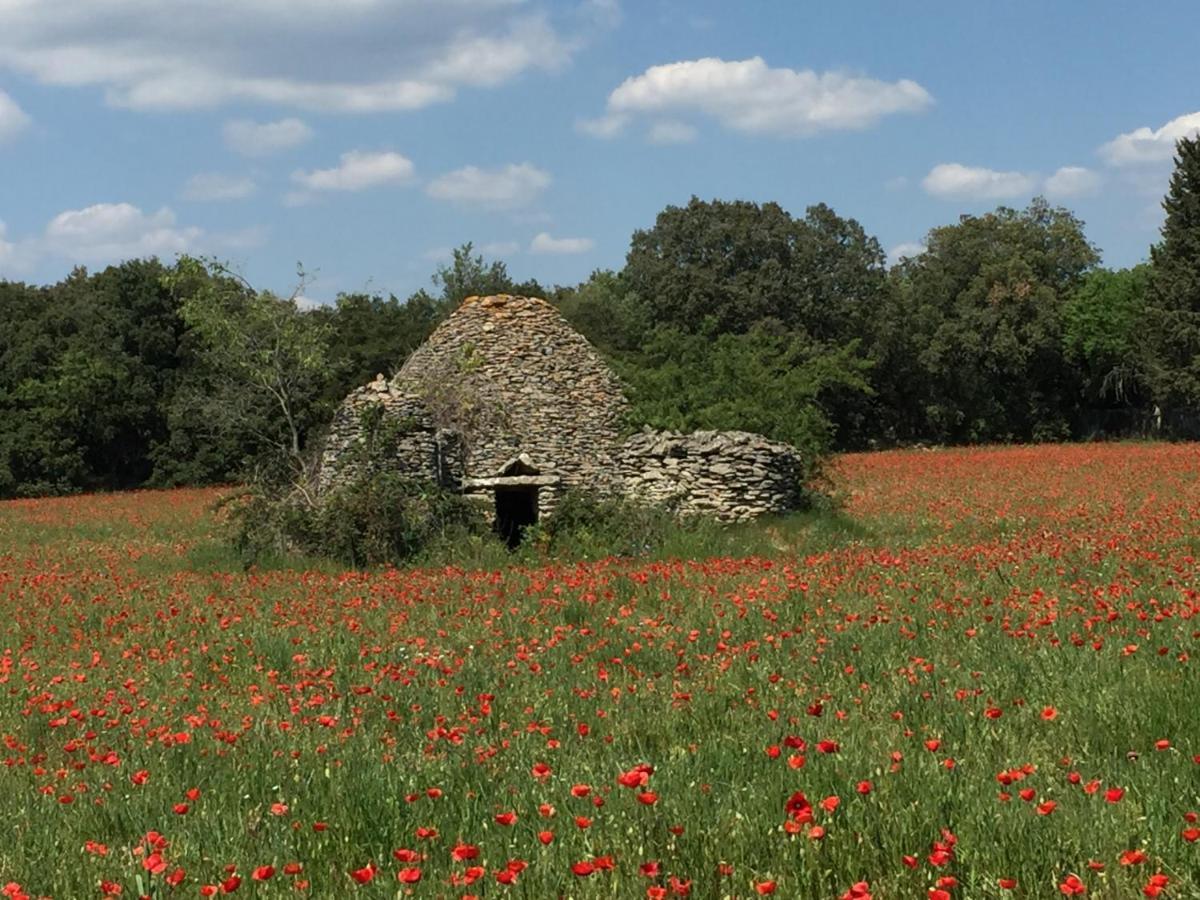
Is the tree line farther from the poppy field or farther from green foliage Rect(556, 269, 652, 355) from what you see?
the poppy field

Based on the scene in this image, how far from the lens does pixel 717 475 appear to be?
20.0m

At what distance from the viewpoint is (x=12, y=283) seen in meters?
59.1

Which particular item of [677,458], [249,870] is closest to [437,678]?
[249,870]

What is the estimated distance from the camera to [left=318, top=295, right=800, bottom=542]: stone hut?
20.0 meters

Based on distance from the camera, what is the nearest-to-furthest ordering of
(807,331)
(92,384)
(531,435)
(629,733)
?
(629,733), (531,435), (92,384), (807,331)

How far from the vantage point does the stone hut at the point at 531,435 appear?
20.0m

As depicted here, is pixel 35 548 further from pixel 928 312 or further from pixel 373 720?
pixel 928 312

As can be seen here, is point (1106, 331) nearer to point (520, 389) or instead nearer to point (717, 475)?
point (717, 475)

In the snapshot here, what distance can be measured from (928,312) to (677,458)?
44.9m

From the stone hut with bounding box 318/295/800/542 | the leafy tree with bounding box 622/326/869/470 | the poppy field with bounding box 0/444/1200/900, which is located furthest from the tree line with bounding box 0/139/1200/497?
the poppy field with bounding box 0/444/1200/900

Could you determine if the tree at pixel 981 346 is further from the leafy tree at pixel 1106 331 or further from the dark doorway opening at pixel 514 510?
the dark doorway opening at pixel 514 510

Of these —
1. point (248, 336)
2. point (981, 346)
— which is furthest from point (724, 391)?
point (981, 346)

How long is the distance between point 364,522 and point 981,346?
4958cm

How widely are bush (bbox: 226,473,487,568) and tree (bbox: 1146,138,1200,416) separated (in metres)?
43.5
